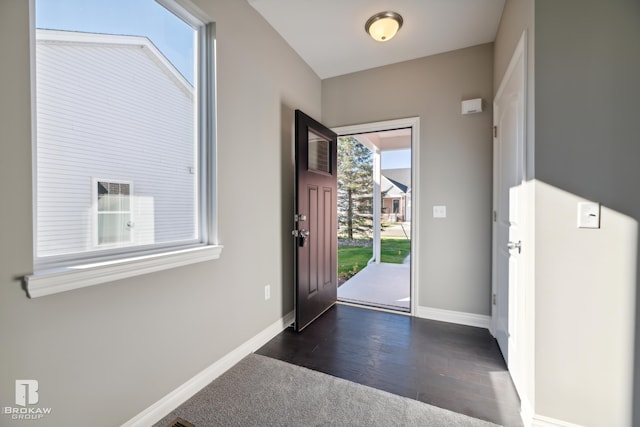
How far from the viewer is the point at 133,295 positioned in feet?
4.51

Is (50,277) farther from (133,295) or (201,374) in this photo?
(201,374)

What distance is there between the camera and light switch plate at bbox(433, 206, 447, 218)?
2746 millimetres

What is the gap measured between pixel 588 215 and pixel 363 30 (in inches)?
83.5

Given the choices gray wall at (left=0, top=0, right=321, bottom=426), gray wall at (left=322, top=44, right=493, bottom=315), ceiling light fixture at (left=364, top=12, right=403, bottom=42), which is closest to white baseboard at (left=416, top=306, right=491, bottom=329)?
gray wall at (left=322, top=44, right=493, bottom=315)

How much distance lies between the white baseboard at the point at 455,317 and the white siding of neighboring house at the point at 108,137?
91.6 inches

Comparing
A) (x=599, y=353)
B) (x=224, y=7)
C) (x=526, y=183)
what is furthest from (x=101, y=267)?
(x=599, y=353)

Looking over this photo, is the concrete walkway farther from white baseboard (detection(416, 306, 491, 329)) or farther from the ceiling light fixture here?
the ceiling light fixture

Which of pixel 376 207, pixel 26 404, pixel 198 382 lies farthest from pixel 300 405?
pixel 376 207

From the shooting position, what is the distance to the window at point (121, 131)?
1.15 metres

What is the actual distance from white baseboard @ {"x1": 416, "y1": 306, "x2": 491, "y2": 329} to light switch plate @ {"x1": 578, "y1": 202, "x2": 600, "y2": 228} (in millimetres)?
1616

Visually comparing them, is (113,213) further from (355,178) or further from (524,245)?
(355,178)

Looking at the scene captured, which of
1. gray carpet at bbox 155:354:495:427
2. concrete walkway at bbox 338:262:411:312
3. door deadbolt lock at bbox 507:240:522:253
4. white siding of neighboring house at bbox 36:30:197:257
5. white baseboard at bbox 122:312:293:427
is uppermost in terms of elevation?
white siding of neighboring house at bbox 36:30:197:257

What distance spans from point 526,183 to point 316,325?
6.75ft

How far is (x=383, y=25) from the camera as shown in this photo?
7.22 feet
